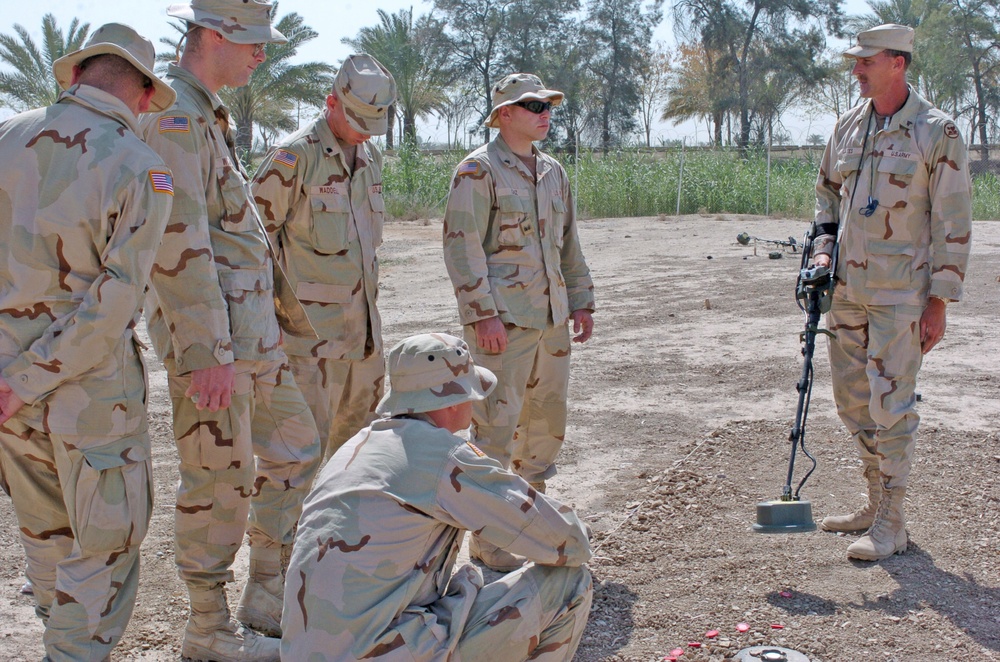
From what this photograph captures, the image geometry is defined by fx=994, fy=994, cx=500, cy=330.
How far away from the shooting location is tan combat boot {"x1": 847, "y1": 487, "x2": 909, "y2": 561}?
4.46 meters

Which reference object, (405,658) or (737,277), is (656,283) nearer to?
(737,277)

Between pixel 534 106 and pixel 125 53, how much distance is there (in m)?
2.13

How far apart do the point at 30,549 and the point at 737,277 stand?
11643 millimetres

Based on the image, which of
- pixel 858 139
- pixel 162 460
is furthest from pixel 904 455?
pixel 162 460

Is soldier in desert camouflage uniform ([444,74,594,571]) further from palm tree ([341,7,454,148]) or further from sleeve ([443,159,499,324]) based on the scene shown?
palm tree ([341,7,454,148])

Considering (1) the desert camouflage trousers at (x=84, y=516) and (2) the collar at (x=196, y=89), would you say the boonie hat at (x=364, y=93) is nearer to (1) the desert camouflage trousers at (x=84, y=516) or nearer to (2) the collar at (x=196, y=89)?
(2) the collar at (x=196, y=89)

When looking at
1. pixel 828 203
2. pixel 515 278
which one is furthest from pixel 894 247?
pixel 515 278

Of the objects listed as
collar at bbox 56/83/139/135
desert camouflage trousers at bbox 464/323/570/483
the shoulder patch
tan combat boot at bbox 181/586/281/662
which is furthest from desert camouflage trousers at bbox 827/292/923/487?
collar at bbox 56/83/139/135

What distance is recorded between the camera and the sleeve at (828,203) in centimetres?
493

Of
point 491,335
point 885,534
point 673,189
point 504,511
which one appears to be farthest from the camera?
point 673,189

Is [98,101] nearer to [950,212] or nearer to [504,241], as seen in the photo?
[504,241]

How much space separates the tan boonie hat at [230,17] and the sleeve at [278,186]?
662 millimetres

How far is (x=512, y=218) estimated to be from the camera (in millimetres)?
4746

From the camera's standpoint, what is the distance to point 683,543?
4.77m
